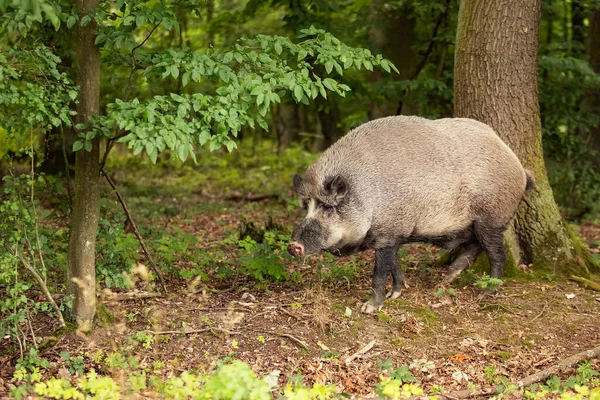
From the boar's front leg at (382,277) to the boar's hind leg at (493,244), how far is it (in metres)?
0.88

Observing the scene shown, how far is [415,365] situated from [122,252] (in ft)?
10.1

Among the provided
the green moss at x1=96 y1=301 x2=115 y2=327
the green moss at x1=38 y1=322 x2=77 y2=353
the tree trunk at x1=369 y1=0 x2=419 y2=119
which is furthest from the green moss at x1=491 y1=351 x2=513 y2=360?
the tree trunk at x1=369 y1=0 x2=419 y2=119

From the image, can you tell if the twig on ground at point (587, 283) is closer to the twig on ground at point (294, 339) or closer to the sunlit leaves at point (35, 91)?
the twig on ground at point (294, 339)

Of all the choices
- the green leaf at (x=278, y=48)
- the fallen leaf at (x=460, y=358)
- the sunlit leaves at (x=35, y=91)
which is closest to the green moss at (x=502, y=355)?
the fallen leaf at (x=460, y=358)

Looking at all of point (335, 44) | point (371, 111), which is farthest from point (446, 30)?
point (335, 44)

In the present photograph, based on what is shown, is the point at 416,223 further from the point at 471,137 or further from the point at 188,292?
the point at 188,292

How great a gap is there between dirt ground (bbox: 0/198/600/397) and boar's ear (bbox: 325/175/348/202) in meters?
0.95

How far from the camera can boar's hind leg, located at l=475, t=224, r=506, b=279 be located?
655cm

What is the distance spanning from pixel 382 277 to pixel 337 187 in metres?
0.94

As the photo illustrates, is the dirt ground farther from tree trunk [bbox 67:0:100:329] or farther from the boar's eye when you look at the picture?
the boar's eye

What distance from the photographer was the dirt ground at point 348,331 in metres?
5.12

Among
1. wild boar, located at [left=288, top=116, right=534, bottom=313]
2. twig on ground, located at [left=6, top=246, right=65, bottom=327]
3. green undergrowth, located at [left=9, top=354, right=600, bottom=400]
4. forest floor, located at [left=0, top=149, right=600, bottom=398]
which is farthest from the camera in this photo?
wild boar, located at [left=288, top=116, right=534, bottom=313]

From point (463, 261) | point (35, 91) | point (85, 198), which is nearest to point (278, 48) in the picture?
point (35, 91)

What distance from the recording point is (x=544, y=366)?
5285 mm
